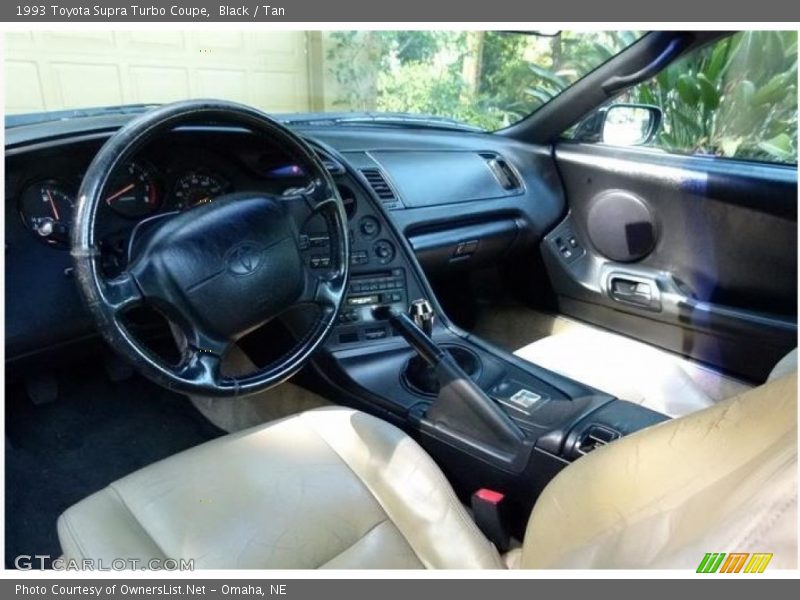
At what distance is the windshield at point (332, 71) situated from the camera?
66.3 inches

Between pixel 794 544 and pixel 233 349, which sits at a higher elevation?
pixel 794 544

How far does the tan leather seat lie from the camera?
4.85 ft

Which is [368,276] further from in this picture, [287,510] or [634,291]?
[634,291]

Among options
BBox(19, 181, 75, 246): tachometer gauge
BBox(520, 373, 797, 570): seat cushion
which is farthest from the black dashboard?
BBox(520, 373, 797, 570): seat cushion

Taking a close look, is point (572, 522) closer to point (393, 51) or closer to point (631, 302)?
point (631, 302)

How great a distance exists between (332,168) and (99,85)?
1297 millimetres

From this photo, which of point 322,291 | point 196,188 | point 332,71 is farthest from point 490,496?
point 332,71

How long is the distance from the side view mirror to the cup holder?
3.07 feet

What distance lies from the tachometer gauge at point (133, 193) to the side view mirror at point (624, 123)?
136cm

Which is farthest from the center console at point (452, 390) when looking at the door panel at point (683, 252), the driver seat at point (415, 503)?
the door panel at point (683, 252)

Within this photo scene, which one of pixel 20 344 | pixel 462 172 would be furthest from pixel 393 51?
pixel 20 344

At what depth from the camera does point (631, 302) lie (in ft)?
6.34

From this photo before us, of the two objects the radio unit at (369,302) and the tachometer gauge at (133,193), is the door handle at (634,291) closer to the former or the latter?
the radio unit at (369,302)

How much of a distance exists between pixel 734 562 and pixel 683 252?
144 cm
